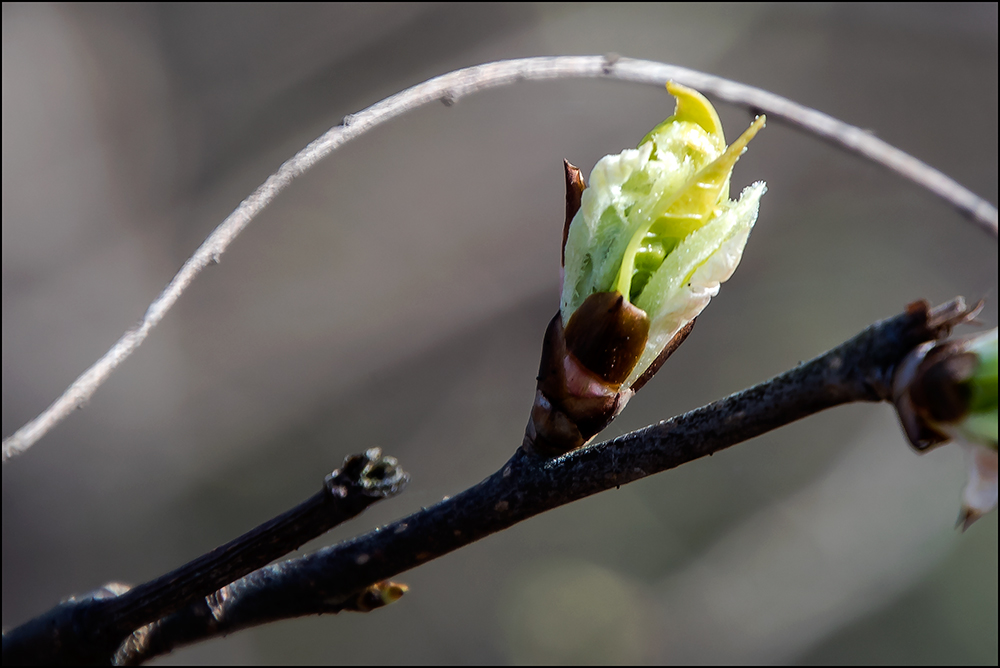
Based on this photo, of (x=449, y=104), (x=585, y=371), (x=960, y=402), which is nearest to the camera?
(x=960, y=402)

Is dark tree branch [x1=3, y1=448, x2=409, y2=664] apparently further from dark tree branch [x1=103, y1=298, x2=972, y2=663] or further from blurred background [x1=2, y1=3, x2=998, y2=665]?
blurred background [x1=2, y1=3, x2=998, y2=665]

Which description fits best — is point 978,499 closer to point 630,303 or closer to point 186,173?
point 630,303

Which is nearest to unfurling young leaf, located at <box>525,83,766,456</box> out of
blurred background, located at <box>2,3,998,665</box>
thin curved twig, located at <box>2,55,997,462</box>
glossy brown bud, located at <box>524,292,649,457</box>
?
glossy brown bud, located at <box>524,292,649,457</box>

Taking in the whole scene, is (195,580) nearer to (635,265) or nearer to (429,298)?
(635,265)

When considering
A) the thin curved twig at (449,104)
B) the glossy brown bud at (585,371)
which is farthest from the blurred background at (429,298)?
the glossy brown bud at (585,371)

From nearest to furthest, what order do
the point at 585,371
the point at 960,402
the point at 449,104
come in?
the point at 960,402, the point at 585,371, the point at 449,104

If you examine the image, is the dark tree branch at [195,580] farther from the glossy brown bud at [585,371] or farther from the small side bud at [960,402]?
the small side bud at [960,402]

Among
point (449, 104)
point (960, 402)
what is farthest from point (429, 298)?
point (960, 402)
